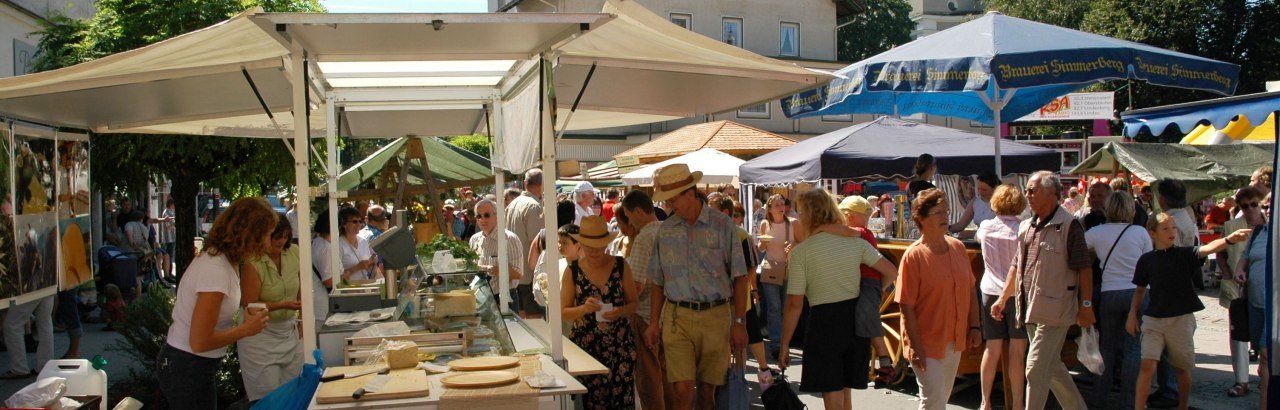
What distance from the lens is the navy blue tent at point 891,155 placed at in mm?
9812

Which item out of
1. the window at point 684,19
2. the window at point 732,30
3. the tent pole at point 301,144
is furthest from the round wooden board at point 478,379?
the window at point 732,30

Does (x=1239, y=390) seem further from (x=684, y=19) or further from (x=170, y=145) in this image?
(x=684, y=19)

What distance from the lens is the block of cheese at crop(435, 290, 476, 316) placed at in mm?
5505

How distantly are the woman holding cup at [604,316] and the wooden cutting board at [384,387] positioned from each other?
5.30ft

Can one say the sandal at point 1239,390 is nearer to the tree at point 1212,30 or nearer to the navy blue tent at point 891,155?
the navy blue tent at point 891,155

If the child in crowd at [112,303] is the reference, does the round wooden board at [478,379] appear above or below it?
above

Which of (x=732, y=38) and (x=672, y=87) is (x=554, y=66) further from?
(x=732, y=38)

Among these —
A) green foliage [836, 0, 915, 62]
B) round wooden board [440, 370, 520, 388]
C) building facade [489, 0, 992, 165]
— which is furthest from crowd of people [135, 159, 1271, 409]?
green foliage [836, 0, 915, 62]

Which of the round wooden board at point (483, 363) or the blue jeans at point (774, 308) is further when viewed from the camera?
the blue jeans at point (774, 308)

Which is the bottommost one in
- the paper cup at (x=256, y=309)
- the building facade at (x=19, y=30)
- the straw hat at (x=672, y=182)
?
the paper cup at (x=256, y=309)

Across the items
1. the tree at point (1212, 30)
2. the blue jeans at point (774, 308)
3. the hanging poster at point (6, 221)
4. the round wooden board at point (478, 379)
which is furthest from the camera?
the tree at point (1212, 30)

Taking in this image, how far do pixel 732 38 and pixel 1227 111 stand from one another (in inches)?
1357

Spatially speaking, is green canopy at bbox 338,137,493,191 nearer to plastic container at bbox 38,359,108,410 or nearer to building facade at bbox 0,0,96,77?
building facade at bbox 0,0,96,77

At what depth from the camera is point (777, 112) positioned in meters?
39.7
